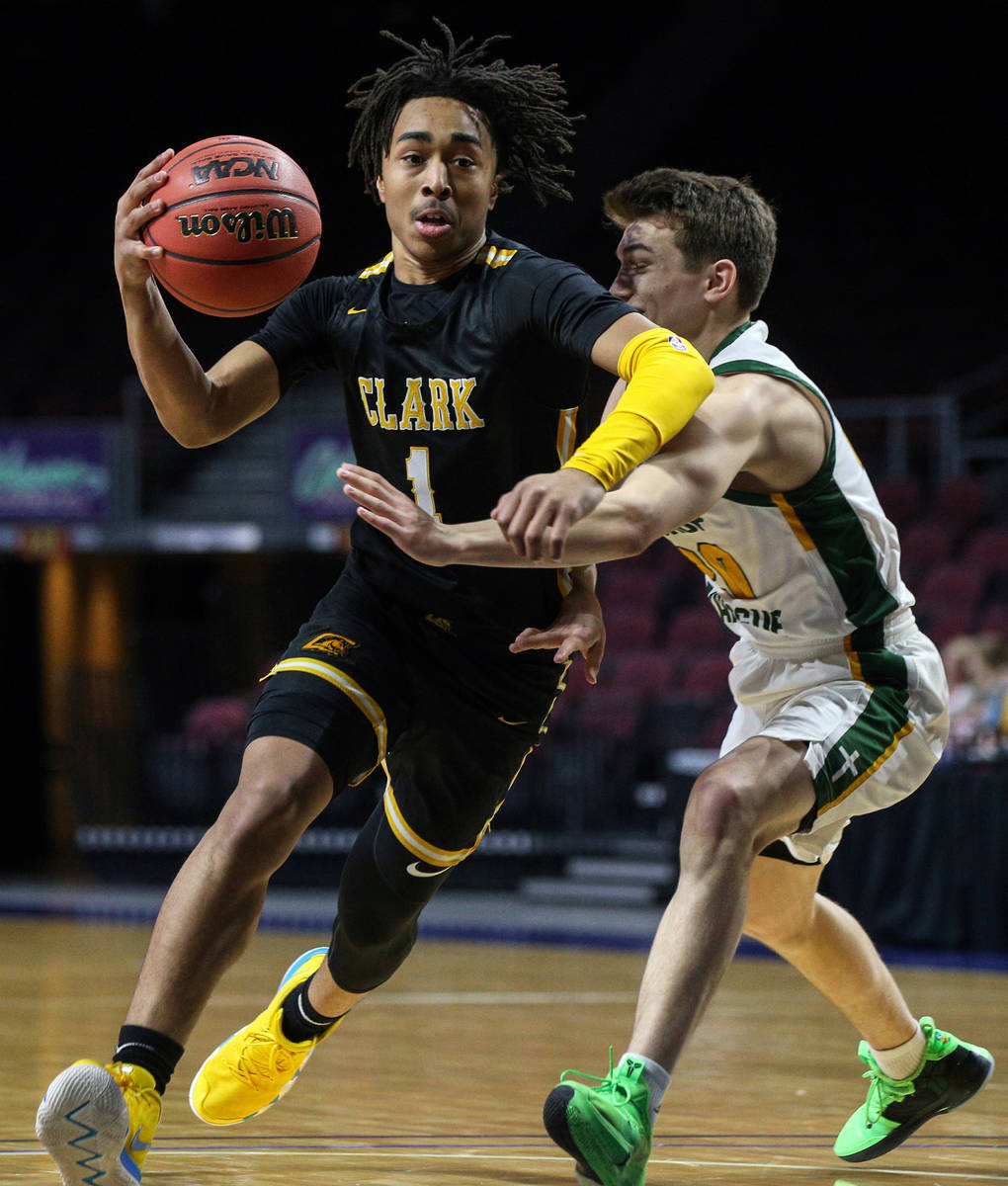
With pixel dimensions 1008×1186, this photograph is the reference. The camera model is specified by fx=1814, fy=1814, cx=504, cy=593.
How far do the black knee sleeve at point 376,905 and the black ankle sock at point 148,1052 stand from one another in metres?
0.81

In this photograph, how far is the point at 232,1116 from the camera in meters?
4.05

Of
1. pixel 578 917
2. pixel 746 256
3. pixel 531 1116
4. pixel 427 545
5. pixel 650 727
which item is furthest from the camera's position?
pixel 650 727

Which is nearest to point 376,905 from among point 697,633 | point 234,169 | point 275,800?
point 275,800

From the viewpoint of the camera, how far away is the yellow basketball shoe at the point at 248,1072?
4.04m

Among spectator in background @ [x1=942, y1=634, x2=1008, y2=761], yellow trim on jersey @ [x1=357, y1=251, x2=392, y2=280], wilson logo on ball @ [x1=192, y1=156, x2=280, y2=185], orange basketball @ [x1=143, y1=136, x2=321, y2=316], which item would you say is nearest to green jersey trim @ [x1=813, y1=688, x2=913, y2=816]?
yellow trim on jersey @ [x1=357, y1=251, x2=392, y2=280]

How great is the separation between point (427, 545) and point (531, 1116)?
2081 mm

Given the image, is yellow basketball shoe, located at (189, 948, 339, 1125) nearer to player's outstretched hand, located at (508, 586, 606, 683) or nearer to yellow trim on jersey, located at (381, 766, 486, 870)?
yellow trim on jersey, located at (381, 766, 486, 870)

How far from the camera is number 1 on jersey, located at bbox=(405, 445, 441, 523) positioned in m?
3.73

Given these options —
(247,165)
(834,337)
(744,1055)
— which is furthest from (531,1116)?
(834,337)

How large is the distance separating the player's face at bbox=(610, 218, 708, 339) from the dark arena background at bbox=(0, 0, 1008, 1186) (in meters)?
5.28

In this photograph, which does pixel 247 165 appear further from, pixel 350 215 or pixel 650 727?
pixel 350 215

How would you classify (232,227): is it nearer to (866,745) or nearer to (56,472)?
(866,745)

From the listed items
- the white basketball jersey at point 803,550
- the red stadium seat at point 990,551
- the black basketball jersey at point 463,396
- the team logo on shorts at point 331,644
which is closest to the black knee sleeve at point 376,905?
the team logo on shorts at point 331,644

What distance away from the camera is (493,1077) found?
5340 mm
